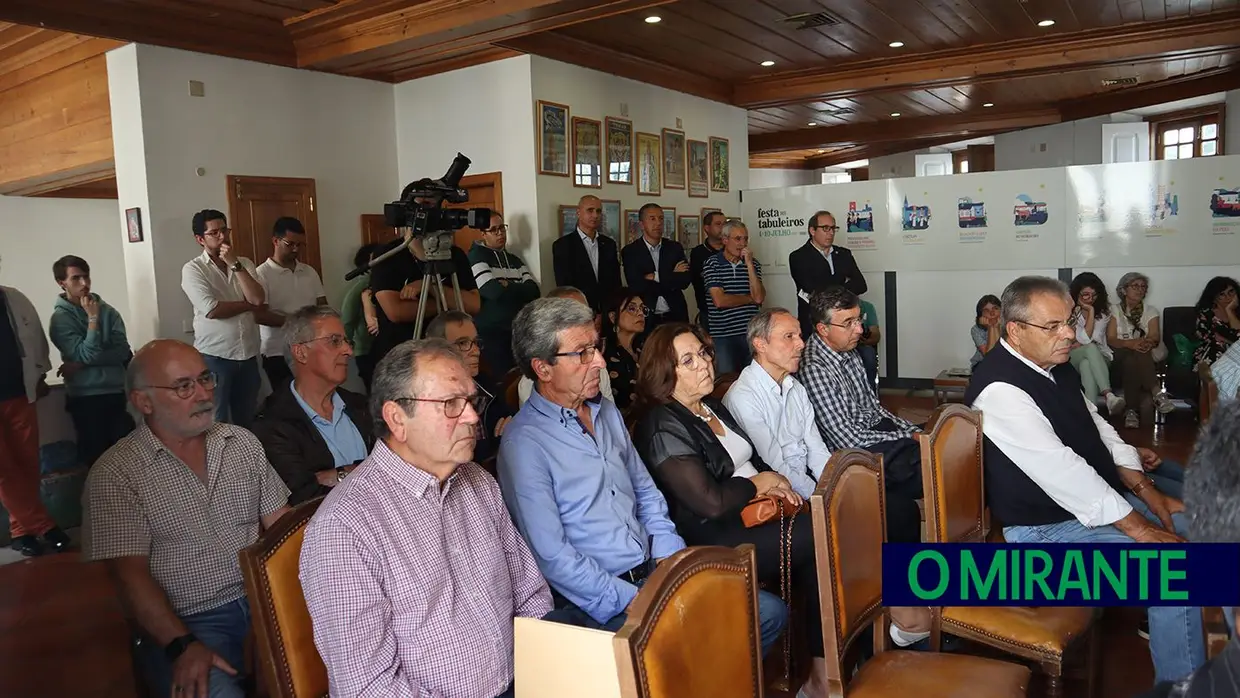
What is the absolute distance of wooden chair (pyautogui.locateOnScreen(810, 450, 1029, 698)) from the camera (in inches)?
67.9

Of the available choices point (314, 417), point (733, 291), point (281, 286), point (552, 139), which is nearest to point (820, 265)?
point (733, 291)

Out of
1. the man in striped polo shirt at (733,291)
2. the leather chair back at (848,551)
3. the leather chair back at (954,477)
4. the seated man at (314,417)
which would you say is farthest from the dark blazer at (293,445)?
the man in striped polo shirt at (733,291)

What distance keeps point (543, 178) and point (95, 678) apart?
392cm

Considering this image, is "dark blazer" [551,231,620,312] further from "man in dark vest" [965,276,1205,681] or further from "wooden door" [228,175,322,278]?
"man in dark vest" [965,276,1205,681]

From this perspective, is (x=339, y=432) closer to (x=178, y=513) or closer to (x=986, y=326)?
(x=178, y=513)

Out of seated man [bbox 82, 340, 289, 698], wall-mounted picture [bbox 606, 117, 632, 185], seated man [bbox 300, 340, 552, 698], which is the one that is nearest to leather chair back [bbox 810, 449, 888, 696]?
seated man [bbox 300, 340, 552, 698]

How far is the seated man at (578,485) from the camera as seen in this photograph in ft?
6.57

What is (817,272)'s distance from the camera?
6.08 metres

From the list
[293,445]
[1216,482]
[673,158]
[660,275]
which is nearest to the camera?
[1216,482]

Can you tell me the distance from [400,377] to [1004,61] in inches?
264

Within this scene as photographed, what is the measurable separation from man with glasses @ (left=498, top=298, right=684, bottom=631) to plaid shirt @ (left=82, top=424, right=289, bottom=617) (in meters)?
0.64

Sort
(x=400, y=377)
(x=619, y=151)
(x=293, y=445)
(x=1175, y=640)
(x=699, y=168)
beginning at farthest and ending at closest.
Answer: (x=699, y=168)
(x=619, y=151)
(x=293, y=445)
(x=1175, y=640)
(x=400, y=377)

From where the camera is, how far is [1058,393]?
8.23 feet

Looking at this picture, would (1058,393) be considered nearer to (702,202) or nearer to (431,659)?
(431,659)
